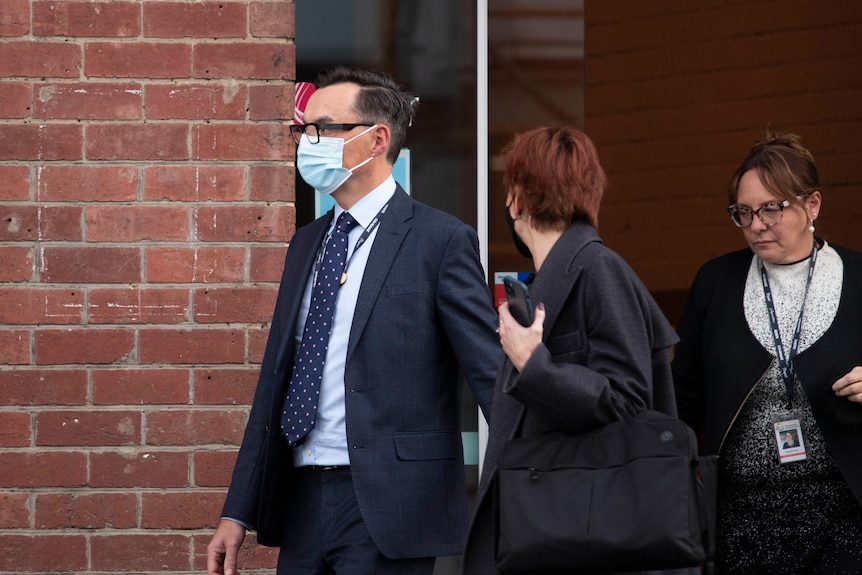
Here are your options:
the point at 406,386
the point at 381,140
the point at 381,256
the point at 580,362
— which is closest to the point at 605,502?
the point at 580,362

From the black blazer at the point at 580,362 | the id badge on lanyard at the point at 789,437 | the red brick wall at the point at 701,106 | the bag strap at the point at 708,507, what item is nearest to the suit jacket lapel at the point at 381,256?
the black blazer at the point at 580,362

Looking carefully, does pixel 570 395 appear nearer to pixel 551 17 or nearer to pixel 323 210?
pixel 323 210

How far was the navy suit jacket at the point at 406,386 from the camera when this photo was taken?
327 centimetres

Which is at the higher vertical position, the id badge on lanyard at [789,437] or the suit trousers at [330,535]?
the id badge on lanyard at [789,437]

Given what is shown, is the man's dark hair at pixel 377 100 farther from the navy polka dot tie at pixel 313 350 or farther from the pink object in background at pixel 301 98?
the pink object in background at pixel 301 98

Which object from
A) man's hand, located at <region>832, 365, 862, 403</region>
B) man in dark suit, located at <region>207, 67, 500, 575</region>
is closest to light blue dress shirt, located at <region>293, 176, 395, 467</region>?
man in dark suit, located at <region>207, 67, 500, 575</region>

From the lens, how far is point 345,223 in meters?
3.55

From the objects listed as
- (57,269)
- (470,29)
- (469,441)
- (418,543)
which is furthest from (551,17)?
(418,543)

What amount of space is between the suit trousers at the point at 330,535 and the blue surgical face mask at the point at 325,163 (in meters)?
0.79

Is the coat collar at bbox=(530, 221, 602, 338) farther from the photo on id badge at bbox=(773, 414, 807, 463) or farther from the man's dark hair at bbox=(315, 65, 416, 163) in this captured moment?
the photo on id badge at bbox=(773, 414, 807, 463)

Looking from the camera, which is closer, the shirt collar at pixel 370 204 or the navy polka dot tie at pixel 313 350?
the navy polka dot tie at pixel 313 350

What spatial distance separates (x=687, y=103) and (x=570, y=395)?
5.88 m

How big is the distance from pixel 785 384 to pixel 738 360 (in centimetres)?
15

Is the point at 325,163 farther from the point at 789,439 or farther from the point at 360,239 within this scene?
the point at 789,439
